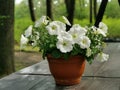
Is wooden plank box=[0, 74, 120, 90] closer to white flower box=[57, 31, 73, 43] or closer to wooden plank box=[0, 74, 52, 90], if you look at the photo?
wooden plank box=[0, 74, 52, 90]

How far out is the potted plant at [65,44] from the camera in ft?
5.67

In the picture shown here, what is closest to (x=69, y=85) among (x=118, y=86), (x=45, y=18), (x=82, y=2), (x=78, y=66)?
(x=78, y=66)

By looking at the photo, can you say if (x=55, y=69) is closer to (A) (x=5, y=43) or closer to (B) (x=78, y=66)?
(B) (x=78, y=66)

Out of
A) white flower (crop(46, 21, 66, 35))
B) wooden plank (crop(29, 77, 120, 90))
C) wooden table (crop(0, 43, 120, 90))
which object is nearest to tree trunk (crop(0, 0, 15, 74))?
wooden table (crop(0, 43, 120, 90))

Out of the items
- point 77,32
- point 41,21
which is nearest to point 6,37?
point 41,21

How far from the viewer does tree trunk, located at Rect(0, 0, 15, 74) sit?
4527 millimetres

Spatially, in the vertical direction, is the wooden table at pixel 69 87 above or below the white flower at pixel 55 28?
below

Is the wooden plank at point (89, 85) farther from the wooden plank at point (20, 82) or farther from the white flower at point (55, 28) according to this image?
the white flower at point (55, 28)

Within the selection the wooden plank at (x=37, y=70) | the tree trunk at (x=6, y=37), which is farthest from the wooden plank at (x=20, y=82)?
the tree trunk at (x=6, y=37)

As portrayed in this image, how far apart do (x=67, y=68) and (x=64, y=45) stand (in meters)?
0.17

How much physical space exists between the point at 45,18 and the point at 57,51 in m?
0.20

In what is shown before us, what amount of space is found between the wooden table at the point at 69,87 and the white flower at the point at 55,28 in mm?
313

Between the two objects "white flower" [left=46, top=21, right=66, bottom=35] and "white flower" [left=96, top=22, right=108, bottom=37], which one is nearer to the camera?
"white flower" [left=46, top=21, right=66, bottom=35]

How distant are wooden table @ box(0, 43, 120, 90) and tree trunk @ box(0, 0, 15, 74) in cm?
211
